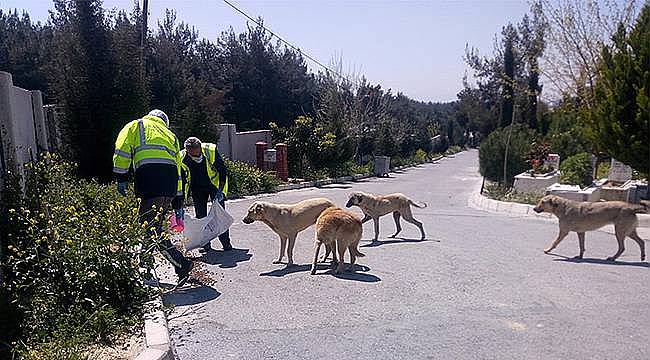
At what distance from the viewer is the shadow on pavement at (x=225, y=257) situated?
820 centimetres

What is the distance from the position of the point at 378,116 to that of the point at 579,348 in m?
32.4

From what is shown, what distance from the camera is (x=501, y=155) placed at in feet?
71.6

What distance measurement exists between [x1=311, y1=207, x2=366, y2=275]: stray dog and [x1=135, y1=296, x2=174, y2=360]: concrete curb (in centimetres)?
253

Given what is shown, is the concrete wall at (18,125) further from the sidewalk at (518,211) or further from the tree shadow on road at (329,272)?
the sidewalk at (518,211)

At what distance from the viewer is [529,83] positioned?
27.8 metres

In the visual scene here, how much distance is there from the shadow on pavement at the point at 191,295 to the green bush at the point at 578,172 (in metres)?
14.0

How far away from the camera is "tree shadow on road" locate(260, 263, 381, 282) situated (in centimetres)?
746

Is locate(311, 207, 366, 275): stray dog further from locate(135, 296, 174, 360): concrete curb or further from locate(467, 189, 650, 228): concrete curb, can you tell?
locate(467, 189, 650, 228): concrete curb

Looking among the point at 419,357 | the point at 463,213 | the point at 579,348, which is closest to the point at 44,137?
the point at 419,357

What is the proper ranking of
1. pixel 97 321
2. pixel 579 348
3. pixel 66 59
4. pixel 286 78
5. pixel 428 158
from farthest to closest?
1. pixel 428 158
2. pixel 286 78
3. pixel 66 59
4. pixel 579 348
5. pixel 97 321

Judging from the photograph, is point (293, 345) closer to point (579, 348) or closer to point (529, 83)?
point (579, 348)

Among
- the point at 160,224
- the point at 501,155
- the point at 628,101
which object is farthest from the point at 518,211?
the point at 160,224

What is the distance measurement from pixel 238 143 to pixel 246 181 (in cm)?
415

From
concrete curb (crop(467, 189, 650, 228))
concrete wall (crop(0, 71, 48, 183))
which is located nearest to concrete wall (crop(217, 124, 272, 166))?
concrete curb (crop(467, 189, 650, 228))
